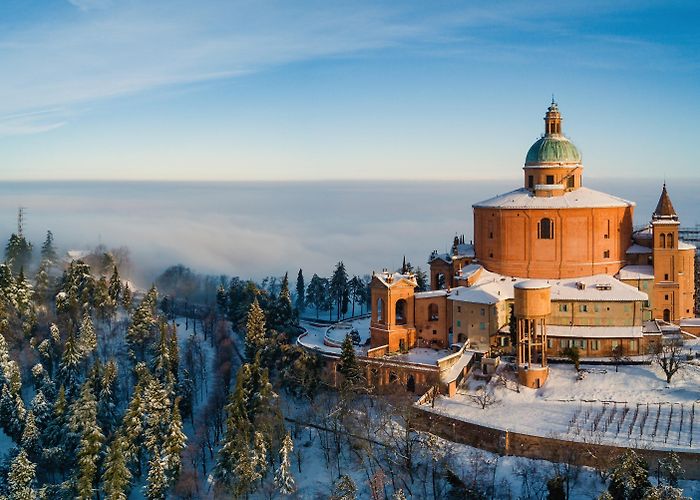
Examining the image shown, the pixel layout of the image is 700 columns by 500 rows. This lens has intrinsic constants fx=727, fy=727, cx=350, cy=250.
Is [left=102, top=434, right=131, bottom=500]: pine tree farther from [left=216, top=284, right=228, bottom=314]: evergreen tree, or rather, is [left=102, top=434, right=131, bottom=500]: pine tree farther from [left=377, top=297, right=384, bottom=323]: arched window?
[left=216, top=284, right=228, bottom=314]: evergreen tree

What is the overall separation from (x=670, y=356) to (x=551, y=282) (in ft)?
34.7

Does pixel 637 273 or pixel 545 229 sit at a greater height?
pixel 545 229

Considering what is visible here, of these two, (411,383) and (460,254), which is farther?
(460,254)

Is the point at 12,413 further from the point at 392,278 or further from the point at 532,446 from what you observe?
the point at 532,446

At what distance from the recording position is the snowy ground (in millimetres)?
37188

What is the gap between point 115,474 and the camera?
39000 mm

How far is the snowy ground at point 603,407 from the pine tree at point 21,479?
75.5 feet

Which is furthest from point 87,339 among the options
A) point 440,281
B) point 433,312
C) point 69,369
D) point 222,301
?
point 440,281

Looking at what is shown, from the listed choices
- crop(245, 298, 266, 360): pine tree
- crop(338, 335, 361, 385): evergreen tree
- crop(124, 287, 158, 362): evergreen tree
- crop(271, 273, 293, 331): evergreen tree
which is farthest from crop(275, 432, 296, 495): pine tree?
crop(124, 287, 158, 362): evergreen tree

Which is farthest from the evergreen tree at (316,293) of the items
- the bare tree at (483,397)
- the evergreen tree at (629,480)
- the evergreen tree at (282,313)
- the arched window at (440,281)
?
the evergreen tree at (629,480)

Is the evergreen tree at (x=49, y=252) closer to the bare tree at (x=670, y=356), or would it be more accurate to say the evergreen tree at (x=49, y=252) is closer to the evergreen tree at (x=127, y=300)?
the evergreen tree at (x=127, y=300)

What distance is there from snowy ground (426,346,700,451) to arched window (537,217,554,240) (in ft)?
39.2

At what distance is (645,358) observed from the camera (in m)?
46.5

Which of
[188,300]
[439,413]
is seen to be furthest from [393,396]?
[188,300]
